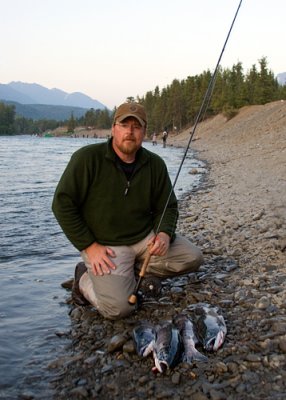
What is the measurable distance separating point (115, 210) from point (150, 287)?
0.97 m

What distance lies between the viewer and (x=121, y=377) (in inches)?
133

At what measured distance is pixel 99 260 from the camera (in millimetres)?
4496

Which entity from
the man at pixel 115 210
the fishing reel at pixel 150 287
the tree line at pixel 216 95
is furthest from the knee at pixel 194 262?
the tree line at pixel 216 95

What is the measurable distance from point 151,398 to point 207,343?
2.53 feet

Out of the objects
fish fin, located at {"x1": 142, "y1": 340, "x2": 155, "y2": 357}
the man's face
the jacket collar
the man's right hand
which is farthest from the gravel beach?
the man's face

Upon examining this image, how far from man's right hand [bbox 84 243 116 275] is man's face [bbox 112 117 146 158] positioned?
3.39ft

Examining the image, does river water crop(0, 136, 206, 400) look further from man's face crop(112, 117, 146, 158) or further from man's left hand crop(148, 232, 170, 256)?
man's face crop(112, 117, 146, 158)

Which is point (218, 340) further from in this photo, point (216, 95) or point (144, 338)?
point (216, 95)

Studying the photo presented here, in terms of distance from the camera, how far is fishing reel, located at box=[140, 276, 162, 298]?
488 cm

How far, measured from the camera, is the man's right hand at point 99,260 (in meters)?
4.50

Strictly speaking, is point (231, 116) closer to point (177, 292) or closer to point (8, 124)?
point (177, 292)

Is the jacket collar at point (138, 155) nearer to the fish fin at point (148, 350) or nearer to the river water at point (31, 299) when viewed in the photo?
the river water at point (31, 299)

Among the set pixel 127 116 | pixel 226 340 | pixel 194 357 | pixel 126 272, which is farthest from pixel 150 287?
pixel 127 116

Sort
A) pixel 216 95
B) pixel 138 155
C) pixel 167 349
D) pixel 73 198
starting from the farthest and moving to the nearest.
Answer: pixel 216 95
pixel 138 155
pixel 73 198
pixel 167 349
